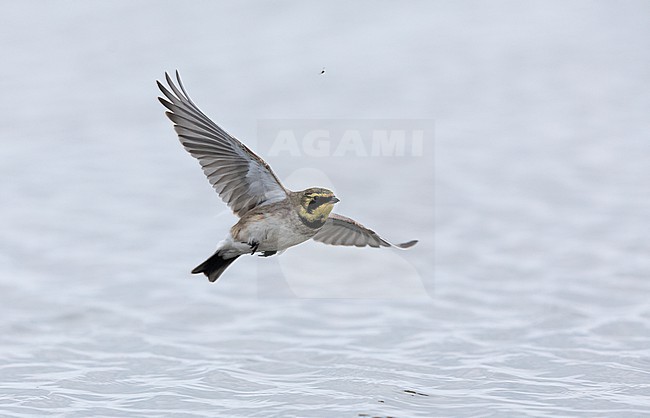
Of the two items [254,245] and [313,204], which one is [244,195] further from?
[313,204]

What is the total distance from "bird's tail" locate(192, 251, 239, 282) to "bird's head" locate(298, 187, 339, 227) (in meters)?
0.72

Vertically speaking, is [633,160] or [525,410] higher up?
[633,160]

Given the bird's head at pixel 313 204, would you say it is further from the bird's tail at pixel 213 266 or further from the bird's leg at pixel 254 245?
the bird's tail at pixel 213 266

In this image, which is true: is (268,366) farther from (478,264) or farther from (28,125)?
(28,125)

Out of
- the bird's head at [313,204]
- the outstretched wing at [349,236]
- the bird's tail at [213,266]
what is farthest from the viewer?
the outstretched wing at [349,236]

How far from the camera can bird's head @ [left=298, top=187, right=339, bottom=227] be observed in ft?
25.6

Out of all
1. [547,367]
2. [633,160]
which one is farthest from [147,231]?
[633,160]

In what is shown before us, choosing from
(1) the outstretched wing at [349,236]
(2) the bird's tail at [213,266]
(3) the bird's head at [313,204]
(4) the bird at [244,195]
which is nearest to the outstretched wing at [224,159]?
(4) the bird at [244,195]

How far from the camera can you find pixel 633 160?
1747 centimetres

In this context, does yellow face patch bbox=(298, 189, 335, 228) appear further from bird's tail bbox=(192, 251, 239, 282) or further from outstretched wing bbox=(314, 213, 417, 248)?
outstretched wing bbox=(314, 213, 417, 248)

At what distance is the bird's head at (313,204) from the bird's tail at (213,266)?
0.72m

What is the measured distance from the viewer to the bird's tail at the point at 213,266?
7941 millimetres

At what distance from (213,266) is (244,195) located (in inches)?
21.8

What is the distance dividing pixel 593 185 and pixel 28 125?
8702 mm
